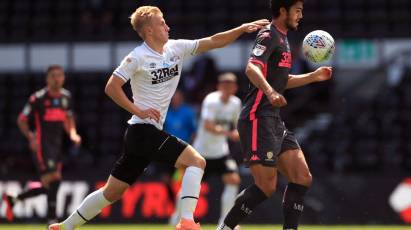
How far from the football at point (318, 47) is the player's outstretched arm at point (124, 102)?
1463mm

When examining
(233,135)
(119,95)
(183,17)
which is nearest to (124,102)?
(119,95)

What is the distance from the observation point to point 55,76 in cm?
1360

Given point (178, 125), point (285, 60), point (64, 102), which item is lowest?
point (178, 125)

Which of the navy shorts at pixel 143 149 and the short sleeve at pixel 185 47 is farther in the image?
the short sleeve at pixel 185 47

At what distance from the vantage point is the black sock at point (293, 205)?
936 cm

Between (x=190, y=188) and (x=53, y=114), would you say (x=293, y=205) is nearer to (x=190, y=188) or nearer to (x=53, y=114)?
(x=190, y=188)

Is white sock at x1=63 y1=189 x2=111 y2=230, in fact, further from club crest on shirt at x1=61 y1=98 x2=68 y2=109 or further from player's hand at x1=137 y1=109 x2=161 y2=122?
club crest on shirt at x1=61 y1=98 x2=68 y2=109

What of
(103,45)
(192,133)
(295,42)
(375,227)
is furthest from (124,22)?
(375,227)

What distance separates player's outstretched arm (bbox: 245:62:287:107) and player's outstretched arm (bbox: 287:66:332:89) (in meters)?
0.73

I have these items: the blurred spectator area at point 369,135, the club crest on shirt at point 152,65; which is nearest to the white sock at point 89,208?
the club crest on shirt at point 152,65

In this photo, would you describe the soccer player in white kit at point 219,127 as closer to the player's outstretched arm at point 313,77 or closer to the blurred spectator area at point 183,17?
the player's outstretched arm at point 313,77

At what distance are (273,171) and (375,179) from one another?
25.0ft

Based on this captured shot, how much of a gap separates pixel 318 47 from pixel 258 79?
804 millimetres

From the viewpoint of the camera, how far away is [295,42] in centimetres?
2166
